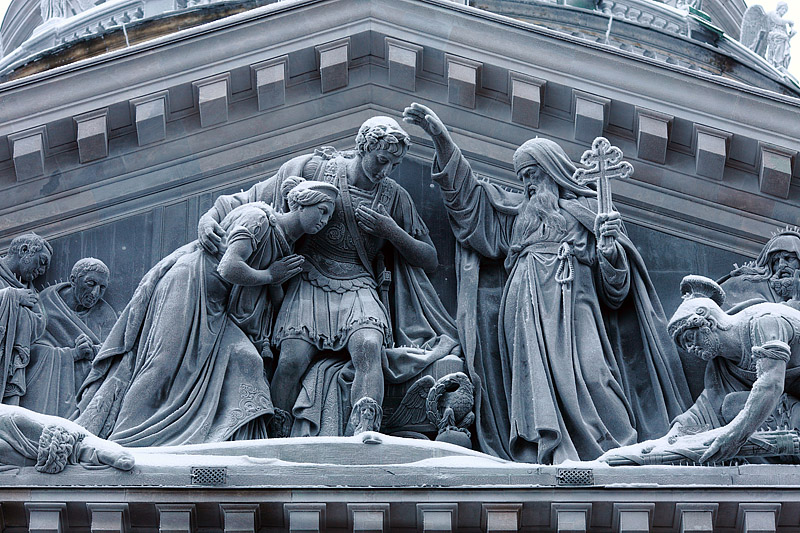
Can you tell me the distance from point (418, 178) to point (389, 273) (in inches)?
50.4

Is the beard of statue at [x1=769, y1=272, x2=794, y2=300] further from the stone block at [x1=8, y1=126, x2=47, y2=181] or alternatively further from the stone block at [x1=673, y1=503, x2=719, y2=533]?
the stone block at [x1=8, y1=126, x2=47, y2=181]

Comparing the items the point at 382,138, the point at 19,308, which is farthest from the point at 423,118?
the point at 19,308

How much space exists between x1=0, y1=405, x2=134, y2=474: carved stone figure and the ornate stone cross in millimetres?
4594

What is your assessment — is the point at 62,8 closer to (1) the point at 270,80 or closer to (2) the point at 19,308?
(1) the point at 270,80

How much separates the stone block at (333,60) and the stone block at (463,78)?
37.1 inches

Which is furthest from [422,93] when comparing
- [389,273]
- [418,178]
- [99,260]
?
[99,260]

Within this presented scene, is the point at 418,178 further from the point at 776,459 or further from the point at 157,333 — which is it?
the point at 776,459

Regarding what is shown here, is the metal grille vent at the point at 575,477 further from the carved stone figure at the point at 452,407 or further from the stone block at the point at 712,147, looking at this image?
the stone block at the point at 712,147

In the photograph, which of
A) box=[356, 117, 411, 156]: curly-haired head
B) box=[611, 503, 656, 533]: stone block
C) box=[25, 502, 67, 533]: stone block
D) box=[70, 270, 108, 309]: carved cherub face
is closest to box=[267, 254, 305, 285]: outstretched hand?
box=[356, 117, 411, 156]: curly-haired head

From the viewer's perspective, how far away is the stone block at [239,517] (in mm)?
→ 16016

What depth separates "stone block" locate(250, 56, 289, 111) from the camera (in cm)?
A: 1950

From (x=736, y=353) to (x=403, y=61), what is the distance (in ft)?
14.1

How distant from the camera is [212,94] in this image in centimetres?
1941

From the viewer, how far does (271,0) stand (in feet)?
102
